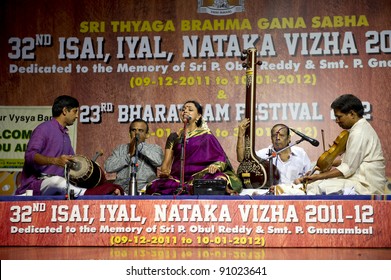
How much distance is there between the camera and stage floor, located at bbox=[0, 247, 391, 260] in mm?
4660

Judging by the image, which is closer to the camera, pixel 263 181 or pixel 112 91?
pixel 263 181

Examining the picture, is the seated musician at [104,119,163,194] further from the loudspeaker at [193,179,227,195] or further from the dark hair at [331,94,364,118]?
the dark hair at [331,94,364,118]

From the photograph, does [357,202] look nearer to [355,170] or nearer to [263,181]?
[355,170]

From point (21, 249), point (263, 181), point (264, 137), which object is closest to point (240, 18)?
point (264, 137)

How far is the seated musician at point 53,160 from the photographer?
21.0 ft

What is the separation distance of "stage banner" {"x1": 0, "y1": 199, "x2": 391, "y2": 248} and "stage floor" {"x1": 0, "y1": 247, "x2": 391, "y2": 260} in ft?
0.44

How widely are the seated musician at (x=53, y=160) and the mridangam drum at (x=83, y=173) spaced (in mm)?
53

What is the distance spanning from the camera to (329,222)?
5.36m

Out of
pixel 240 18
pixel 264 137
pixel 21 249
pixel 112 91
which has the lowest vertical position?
pixel 21 249

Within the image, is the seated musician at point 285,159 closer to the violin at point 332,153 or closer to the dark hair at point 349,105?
the violin at point 332,153

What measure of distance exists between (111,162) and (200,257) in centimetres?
261

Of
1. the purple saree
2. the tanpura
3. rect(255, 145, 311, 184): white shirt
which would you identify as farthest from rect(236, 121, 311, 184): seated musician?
the tanpura

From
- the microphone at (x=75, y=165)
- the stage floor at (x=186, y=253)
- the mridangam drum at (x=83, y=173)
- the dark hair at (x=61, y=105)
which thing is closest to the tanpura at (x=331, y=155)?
the stage floor at (x=186, y=253)

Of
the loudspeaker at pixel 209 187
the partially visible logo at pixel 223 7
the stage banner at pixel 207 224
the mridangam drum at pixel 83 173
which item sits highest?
the partially visible logo at pixel 223 7
